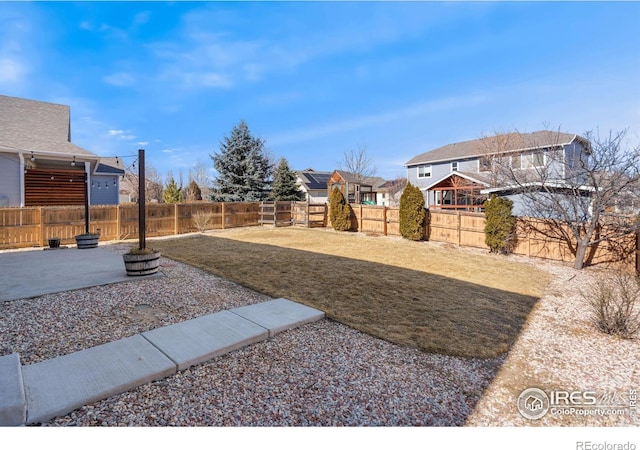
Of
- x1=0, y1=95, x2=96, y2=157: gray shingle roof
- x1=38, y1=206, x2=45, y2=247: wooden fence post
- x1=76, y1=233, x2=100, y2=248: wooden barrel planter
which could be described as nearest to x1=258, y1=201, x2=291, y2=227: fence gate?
x1=0, y1=95, x2=96, y2=157: gray shingle roof

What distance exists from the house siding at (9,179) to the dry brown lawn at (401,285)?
6.04 m

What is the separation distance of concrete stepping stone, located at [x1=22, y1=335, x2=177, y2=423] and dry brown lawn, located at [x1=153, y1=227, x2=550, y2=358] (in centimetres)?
236

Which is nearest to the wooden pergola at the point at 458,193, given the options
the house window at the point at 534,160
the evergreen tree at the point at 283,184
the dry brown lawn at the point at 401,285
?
the house window at the point at 534,160

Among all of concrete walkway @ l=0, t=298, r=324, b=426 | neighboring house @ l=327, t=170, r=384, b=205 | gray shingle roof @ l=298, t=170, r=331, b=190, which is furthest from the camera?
gray shingle roof @ l=298, t=170, r=331, b=190

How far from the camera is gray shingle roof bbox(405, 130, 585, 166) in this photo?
19.0m

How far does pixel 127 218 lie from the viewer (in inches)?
512

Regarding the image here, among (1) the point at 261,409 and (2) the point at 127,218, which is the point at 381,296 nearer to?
(1) the point at 261,409

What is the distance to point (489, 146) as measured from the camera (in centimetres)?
2214

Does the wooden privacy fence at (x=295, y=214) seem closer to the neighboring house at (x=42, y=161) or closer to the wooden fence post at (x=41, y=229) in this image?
the neighboring house at (x=42, y=161)

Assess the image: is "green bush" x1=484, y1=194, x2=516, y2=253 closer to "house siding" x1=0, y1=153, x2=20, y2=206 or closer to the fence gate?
the fence gate

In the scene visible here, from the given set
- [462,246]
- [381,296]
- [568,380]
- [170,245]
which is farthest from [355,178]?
[568,380]

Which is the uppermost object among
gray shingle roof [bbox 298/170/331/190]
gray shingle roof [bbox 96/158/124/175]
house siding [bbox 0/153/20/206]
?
gray shingle roof [bbox 298/170/331/190]

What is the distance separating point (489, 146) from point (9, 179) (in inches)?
1008

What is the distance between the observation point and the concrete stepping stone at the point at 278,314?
3.94m
